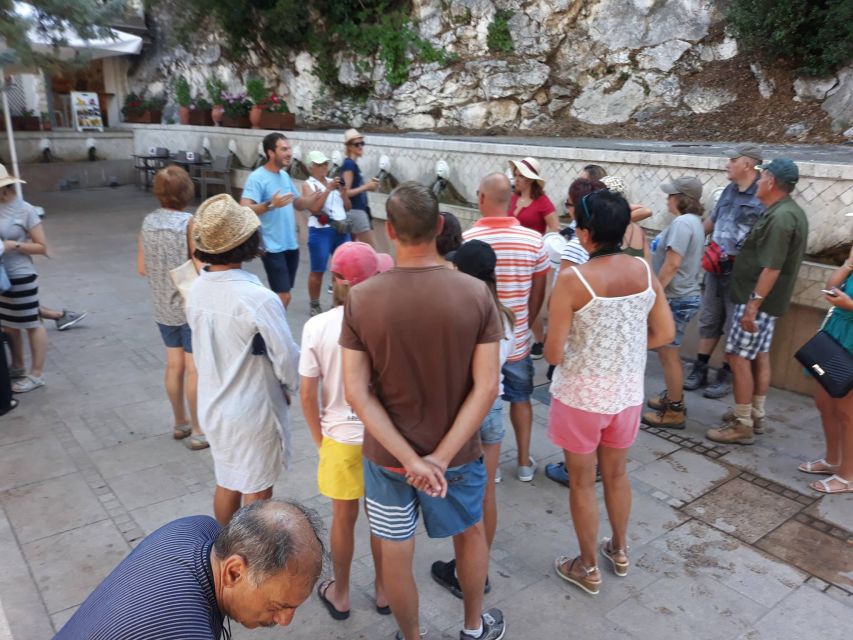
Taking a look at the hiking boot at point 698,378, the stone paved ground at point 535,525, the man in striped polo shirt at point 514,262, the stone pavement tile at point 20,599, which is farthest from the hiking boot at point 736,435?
the stone pavement tile at point 20,599

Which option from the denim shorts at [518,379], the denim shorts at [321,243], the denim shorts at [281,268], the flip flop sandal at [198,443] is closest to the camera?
the denim shorts at [518,379]

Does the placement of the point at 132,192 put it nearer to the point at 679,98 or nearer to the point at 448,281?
the point at 679,98

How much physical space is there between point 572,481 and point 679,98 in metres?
8.97

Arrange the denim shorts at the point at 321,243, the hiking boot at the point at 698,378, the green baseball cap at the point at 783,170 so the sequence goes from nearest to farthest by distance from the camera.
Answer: the green baseball cap at the point at 783,170, the hiking boot at the point at 698,378, the denim shorts at the point at 321,243

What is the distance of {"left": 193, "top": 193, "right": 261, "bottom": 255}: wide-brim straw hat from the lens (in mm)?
2592

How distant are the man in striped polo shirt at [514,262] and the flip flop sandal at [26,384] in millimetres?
3629

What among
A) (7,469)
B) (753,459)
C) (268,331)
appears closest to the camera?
(268,331)

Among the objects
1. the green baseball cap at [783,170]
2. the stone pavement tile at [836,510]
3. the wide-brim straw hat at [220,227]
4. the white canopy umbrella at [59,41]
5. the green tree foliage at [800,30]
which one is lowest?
the stone pavement tile at [836,510]

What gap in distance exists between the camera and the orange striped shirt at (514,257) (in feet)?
11.1

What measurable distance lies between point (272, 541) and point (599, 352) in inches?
66.7

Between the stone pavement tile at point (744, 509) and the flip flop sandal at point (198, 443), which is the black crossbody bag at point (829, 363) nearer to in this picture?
the stone pavement tile at point (744, 509)

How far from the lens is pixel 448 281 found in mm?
2139

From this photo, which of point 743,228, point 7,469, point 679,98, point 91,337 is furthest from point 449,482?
point 679,98

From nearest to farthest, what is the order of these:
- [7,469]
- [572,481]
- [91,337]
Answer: [572,481], [7,469], [91,337]
